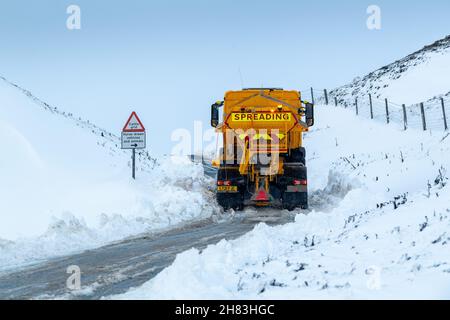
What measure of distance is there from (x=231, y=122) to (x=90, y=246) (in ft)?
22.3

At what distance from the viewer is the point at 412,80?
141 feet

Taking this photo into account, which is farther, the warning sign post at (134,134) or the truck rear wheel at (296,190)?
the warning sign post at (134,134)

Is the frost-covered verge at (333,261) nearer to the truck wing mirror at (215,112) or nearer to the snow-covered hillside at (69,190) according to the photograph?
the snow-covered hillside at (69,190)

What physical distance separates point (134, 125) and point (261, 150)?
3.76 meters

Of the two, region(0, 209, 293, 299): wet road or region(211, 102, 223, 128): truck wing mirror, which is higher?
region(211, 102, 223, 128): truck wing mirror

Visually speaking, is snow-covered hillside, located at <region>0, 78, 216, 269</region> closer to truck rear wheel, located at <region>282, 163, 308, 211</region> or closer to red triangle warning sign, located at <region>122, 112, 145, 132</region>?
red triangle warning sign, located at <region>122, 112, 145, 132</region>

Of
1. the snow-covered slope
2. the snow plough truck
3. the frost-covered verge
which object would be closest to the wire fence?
the snow-covered slope

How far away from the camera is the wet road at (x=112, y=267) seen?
5.97 meters

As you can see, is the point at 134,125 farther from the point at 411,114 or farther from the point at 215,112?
the point at 411,114

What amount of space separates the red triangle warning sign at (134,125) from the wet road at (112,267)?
204 inches

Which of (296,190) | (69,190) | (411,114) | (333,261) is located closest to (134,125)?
(69,190)

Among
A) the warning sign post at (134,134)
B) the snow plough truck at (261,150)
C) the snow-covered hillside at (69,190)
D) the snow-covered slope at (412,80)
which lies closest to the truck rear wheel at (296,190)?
the snow plough truck at (261,150)

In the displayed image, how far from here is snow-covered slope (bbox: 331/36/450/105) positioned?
39.7 metres

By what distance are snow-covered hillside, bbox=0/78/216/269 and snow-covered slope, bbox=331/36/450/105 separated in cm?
2483
